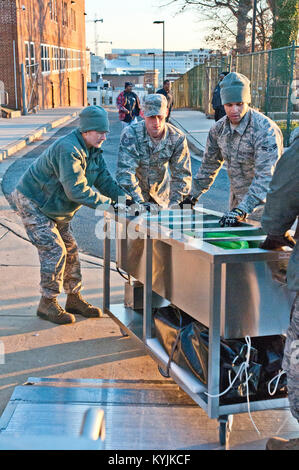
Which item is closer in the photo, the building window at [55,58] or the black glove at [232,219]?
the black glove at [232,219]

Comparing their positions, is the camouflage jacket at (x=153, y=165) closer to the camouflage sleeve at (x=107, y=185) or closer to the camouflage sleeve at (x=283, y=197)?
the camouflage sleeve at (x=107, y=185)

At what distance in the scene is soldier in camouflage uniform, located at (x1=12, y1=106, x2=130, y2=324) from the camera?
14.3 feet

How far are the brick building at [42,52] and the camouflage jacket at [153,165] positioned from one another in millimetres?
26696

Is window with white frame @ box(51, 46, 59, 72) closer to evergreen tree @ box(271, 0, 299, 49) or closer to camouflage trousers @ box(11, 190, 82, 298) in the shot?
evergreen tree @ box(271, 0, 299, 49)

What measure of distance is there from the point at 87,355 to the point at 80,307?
2.71ft

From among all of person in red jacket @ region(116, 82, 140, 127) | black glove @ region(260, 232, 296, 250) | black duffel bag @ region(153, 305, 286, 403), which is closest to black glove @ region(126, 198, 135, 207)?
black duffel bag @ region(153, 305, 286, 403)

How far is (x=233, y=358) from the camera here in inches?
123

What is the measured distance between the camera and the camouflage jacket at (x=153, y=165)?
4.77m

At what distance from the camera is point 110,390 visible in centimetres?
366

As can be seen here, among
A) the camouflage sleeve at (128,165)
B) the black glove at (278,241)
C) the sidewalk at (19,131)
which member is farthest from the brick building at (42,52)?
the black glove at (278,241)

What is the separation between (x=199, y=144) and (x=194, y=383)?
1396cm

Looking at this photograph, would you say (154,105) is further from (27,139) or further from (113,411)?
(27,139)
